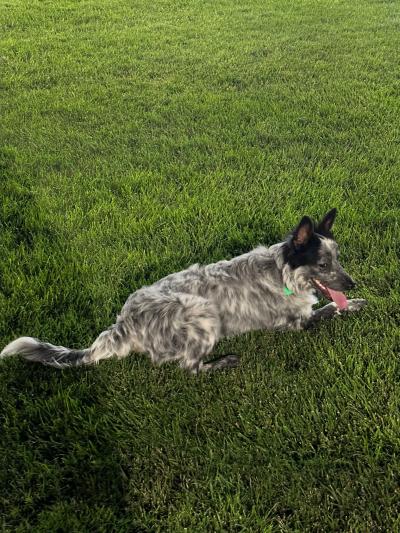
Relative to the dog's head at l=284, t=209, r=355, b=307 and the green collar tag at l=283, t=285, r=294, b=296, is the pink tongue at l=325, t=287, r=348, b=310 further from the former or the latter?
the green collar tag at l=283, t=285, r=294, b=296

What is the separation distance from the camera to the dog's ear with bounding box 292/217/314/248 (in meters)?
3.99

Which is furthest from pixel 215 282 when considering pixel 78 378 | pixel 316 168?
pixel 316 168

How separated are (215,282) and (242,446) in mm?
1481

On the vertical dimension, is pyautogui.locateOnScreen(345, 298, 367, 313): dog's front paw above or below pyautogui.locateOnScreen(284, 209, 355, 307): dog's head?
below

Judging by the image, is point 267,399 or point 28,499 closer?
point 28,499

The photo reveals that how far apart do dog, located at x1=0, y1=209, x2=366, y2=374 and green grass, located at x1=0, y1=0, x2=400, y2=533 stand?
16 centimetres

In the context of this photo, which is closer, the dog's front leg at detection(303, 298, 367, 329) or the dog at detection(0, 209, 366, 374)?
the dog at detection(0, 209, 366, 374)

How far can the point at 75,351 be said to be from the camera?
12.9 ft

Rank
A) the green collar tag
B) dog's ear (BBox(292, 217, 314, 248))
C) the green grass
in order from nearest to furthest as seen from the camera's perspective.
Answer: the green grass
dog's ear (BBox(292, 217, 314, 248))
the green collar tag

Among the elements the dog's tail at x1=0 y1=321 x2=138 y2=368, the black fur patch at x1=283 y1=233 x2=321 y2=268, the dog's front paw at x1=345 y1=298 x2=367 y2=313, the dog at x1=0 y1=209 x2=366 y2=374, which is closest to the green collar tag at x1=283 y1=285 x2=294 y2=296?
the dog at x1=0 y1=209 x2=366 y2=374

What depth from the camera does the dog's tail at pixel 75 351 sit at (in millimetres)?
3846

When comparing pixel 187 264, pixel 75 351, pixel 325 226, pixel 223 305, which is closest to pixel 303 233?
pixel 325 226

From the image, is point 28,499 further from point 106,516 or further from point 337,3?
point 337,3

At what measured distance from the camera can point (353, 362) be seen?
397cm
